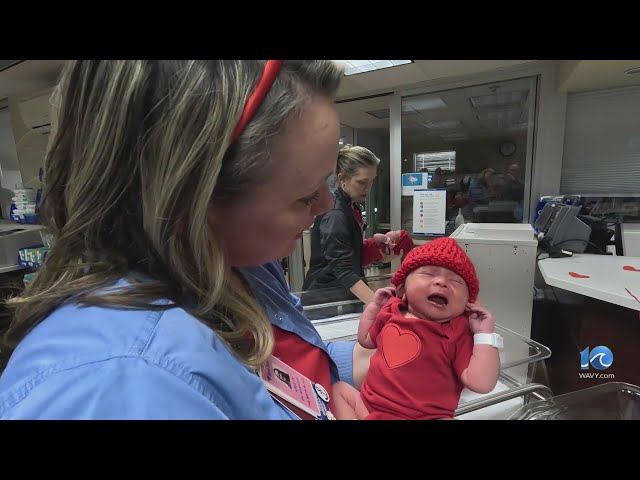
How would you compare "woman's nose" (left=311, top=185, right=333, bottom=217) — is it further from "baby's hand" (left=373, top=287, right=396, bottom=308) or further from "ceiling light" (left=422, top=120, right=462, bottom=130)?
"ceiling light" (left=422, top=120, right=462, bottom=130)

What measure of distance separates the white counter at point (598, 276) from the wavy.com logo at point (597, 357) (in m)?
0.41

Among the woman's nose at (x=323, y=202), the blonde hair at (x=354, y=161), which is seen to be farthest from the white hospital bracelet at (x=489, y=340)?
the blonde hair at (x=354, y=161)

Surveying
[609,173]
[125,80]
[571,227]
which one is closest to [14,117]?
[125,80]

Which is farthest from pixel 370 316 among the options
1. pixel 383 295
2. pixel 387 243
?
pixel 387 243

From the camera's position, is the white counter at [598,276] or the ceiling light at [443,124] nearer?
the white counter at [598,276]

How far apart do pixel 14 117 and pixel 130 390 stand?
501 cm

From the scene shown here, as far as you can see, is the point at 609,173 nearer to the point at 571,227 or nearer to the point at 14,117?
the point at 571,227

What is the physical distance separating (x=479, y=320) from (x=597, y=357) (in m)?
1.18

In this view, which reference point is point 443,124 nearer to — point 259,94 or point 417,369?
point 417,369

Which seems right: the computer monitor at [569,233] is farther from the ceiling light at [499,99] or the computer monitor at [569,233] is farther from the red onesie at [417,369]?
the red onesie at [417,369]

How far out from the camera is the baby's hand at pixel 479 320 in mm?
1056

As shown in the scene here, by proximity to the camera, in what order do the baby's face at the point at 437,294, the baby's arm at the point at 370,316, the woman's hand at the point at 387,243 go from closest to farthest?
the baby's face at the point at 437,294, the baby's arm at the point at 370,316, the woman's hand at the point at 387,243

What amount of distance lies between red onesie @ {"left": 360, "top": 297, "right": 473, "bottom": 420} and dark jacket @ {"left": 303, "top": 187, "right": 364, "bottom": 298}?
0.66m

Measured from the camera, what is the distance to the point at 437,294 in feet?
3.61
